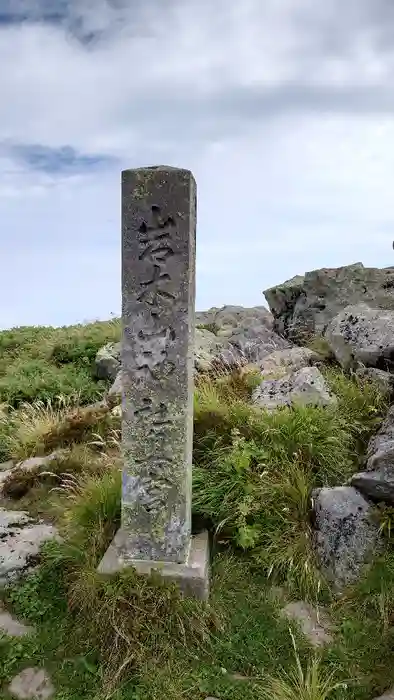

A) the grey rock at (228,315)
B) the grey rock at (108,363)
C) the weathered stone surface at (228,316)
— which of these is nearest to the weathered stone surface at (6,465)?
the grey rock at (108,363)

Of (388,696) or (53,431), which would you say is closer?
(388,696)

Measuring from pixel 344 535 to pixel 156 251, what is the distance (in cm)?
320

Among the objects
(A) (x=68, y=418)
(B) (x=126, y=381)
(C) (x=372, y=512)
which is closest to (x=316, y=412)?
(C) (x=372, y=512)

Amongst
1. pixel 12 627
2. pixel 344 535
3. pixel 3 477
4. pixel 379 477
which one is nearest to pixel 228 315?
pixel 3 477

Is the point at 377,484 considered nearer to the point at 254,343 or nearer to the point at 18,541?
the point at 18,541

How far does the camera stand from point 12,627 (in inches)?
204

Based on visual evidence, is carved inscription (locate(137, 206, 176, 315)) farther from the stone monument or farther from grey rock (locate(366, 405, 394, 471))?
grey rock (locate(366, 405, 394, 471))

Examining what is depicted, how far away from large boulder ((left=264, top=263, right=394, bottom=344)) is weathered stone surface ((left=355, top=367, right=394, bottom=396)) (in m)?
3.89

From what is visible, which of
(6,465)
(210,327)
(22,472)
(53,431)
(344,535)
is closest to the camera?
(344,535)

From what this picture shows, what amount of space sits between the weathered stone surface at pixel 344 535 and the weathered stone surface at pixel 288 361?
2.82 m

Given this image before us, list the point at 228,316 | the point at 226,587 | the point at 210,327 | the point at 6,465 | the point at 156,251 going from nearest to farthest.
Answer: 1. the point at 156,251
2. the point at 226,587
3. the point at 6,465
4. the point at 210,327
5. the point at 228,316

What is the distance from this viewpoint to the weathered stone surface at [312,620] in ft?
16.5

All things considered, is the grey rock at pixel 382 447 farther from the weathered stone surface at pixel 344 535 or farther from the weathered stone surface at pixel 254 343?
the weathered stone surface at pixel 254 343

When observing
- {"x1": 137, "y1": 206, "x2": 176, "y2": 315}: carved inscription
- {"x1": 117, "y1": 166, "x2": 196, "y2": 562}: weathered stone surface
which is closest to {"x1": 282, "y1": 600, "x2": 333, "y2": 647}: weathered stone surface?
{"x1": 117, "y1": 166, "x2": 196, "y2": 562}: weathered stone surface
